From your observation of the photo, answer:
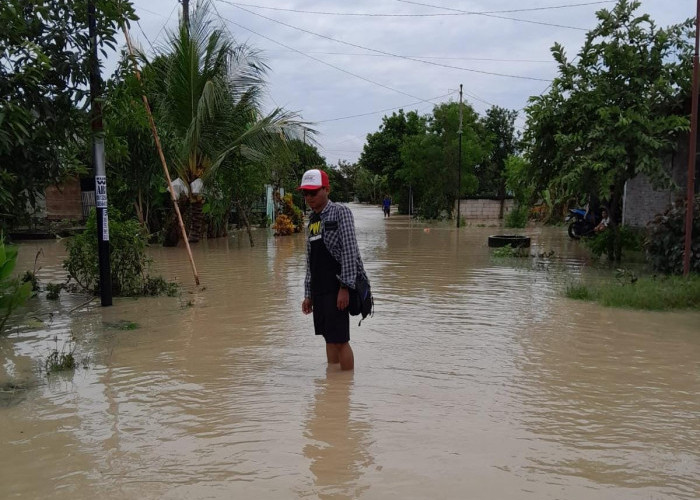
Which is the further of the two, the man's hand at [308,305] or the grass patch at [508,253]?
the grass patch at [508,253]

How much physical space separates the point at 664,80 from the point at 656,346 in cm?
688

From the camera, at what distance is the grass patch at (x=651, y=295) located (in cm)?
795

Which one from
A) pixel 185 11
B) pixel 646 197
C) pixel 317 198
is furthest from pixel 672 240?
pixel 185 11

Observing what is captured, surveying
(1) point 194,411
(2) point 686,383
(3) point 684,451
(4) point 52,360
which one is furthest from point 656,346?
(4) point 52,360

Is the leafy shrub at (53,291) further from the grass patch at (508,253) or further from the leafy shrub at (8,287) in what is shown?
the grass patch at (508,253)

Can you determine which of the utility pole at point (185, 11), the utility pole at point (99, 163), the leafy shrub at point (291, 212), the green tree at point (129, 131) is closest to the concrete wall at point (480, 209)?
the leafy shrub at point (291, 212)

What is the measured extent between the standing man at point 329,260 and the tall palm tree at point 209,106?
11.9m

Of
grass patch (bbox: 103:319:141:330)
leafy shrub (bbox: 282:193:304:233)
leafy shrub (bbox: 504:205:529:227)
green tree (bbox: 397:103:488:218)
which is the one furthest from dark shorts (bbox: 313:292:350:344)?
green tree (bbox: 397:103:488:218)

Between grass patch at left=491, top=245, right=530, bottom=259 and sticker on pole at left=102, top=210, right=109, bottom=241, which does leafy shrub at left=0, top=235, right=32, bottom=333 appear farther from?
grass patch at left=491, top=245, right=530, bottom=259

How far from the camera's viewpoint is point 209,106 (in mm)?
15969

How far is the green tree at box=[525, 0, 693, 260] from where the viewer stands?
11047 millimetres

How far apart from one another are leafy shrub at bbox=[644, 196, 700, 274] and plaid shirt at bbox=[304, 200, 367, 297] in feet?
22.7

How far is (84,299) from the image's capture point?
880 cm

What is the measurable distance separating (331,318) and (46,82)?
4508 millimetres
